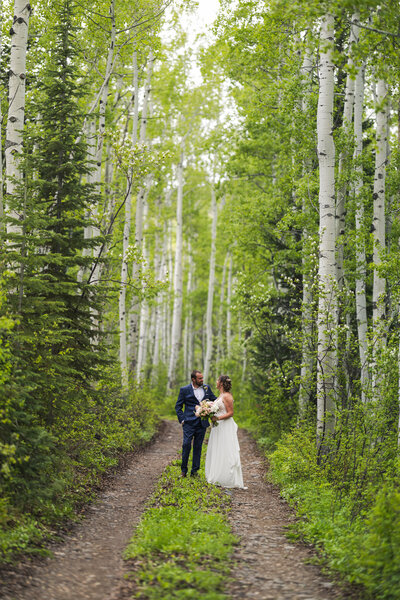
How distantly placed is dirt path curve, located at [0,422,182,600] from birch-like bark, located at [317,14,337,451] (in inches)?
135

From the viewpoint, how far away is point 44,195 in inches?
380

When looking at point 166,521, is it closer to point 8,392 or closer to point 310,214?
point 8,392

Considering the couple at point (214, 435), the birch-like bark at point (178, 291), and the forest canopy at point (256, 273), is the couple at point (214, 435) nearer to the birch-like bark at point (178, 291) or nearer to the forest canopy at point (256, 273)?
the forest canopy at point (256, 273)

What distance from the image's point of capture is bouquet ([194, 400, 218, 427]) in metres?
9.82

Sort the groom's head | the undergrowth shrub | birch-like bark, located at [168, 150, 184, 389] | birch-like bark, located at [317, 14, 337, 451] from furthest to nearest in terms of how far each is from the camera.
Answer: birch-like bark, located at [168, 150, 184, 389], the groom's head, birch-like bark, located at [317, 14, 337, 451], the undergrowth shrub

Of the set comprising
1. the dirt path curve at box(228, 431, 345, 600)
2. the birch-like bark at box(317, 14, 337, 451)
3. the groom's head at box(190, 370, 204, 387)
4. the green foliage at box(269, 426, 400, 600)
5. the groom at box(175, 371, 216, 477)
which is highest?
the birch-like bark at box(317, 14, 337, 451)

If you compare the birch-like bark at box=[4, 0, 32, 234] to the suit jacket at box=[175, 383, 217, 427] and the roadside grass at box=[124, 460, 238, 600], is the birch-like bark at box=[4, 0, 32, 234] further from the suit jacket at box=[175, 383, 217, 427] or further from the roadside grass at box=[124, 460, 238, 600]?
the roadside grass at box=[124, 460, 238, 600]

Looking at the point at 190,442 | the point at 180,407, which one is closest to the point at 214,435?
the point at 190,442

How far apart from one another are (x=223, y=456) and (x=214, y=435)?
1.55ft

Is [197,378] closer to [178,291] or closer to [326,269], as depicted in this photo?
[326,269]

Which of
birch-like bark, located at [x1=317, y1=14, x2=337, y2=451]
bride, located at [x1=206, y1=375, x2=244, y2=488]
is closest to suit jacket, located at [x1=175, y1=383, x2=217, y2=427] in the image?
bride, located at [x1=206, y1=375, x2=244, y2=488]

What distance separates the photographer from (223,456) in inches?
391

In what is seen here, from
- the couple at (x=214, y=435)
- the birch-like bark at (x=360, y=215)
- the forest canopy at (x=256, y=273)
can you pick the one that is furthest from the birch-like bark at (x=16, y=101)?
the birch-like bark at (x=360, y=215)

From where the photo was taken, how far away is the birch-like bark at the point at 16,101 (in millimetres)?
8570
